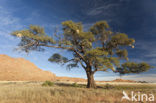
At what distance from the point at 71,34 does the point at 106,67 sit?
742cm

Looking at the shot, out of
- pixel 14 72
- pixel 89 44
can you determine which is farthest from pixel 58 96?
pixel 14 72

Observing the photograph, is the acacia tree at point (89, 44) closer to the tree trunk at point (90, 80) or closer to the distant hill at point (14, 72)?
the tree trunk at point (90, 80)

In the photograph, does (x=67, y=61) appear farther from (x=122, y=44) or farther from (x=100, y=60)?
(x=122, y=44)

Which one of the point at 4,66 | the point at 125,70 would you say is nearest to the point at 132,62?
the point at 125,70

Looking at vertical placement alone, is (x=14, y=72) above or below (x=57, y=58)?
below

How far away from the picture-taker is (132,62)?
862 inches

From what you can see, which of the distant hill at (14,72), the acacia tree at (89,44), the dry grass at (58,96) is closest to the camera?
the dry grass at (58,96)

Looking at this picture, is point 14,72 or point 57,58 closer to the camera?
point 57,58

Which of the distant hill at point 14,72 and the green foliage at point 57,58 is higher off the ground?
the green foliage at point 57,58

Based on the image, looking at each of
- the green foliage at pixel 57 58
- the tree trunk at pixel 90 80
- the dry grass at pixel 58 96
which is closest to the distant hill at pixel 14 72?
the green foliage at pixel 57 58

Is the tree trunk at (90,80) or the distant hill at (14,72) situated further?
the distant hill at (14,72)

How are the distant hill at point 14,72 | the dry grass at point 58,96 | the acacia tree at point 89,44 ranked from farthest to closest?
the distant hill at point 14,72 < the acacia tree at point 89,44 < the dry grass at point 58,96

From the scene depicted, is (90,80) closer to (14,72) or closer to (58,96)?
(58,96)

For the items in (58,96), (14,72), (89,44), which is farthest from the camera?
(14,72)
